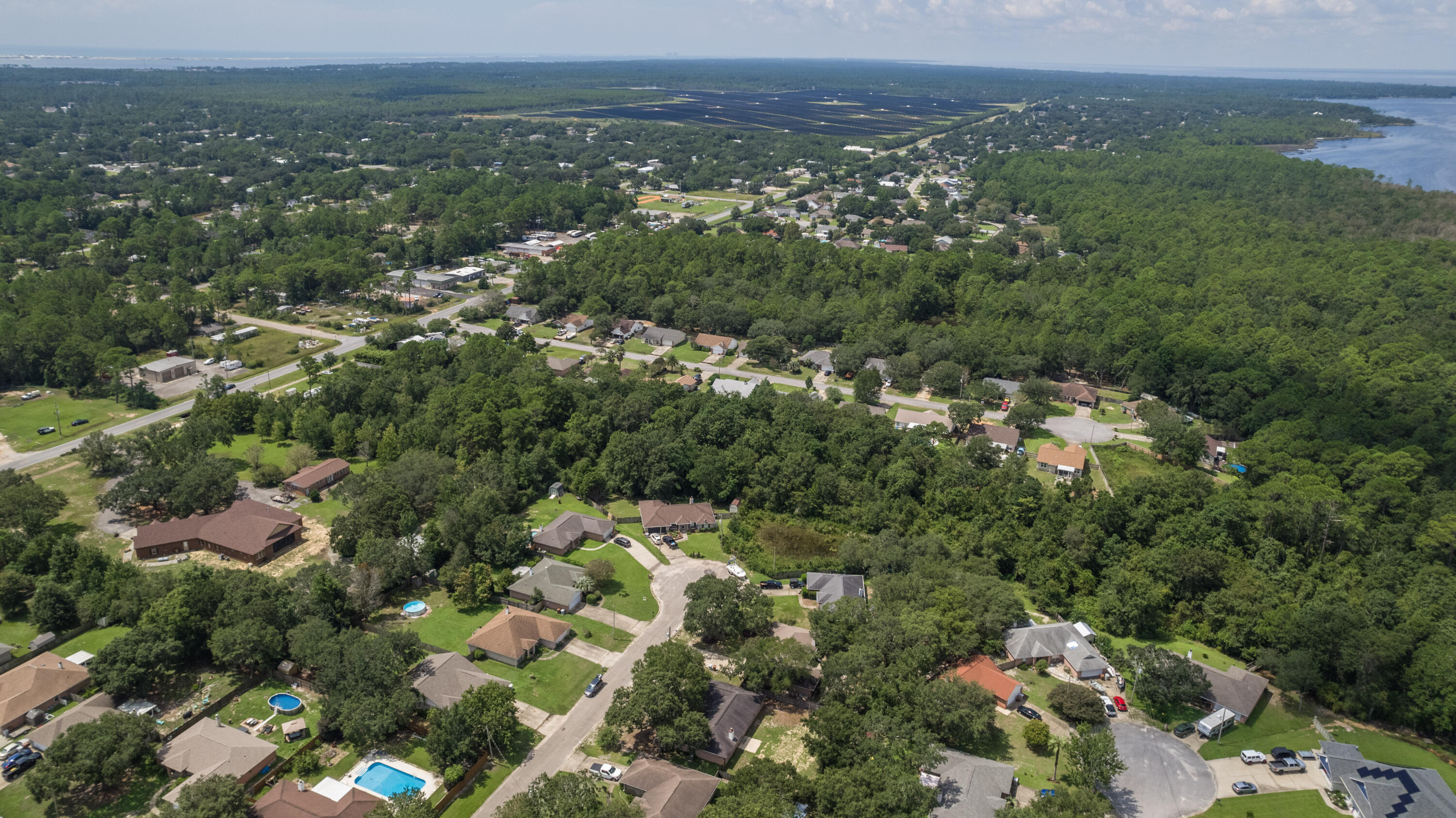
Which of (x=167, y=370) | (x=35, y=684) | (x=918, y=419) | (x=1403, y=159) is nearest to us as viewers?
(x=35, y=684)

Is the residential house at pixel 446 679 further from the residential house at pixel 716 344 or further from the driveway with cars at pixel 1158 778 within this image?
the residential house at pixel 716 344

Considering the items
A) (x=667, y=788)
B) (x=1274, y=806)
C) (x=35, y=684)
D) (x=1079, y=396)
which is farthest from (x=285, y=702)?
(x=1079, y=396)

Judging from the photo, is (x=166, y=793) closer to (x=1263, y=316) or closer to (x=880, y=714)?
(x=880, y=714)

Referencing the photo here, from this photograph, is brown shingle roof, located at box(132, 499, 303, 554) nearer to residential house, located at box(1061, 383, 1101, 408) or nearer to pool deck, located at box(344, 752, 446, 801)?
pool deck, located at box(344, 752, 446, 801)

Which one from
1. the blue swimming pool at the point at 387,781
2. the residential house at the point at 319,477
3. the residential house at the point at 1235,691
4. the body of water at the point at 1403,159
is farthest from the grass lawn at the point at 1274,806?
the body of water at the point at 1403,159

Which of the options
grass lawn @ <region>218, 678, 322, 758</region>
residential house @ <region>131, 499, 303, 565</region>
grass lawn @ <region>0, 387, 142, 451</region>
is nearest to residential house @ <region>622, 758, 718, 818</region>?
grass lawn @ <region>218, 678, 322, 758</region>

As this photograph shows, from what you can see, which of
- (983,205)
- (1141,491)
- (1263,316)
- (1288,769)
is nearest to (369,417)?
(1141,491)

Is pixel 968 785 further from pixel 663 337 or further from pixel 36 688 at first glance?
pixel 663 337
